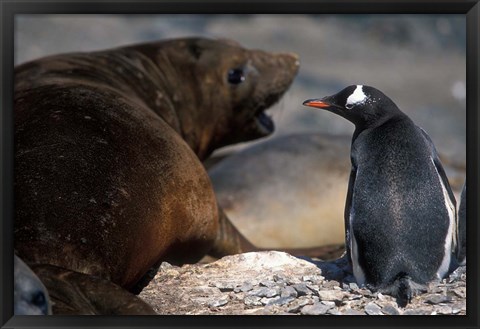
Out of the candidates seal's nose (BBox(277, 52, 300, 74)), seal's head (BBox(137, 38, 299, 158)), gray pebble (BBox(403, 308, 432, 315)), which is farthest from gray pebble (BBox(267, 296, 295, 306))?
seal's nose (BBox(277, 52, 300, 74))

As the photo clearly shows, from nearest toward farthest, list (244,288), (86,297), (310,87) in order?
(86,297) → (244,288) → (310,87)

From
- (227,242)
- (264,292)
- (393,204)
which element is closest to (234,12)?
(393,204)

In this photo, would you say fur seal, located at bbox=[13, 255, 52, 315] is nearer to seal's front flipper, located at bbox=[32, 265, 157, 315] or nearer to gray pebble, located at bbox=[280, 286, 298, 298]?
seal's front flipper, located at bbox=[32, 265, 157, 315]

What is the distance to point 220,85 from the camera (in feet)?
16.8

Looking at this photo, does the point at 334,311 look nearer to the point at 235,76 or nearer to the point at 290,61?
the point at 235,76

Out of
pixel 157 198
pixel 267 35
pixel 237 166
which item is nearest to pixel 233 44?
pixel 237 166

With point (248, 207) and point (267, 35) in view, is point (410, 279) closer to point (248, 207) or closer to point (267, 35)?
point (248, 207)

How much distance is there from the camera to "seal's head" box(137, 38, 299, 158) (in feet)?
16.3

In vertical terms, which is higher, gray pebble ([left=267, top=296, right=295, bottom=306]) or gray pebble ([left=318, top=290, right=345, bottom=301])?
gray pebble ([left=318, top=290, right=345, bottom=301])

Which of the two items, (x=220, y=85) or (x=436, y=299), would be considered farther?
(x=220, y=85)

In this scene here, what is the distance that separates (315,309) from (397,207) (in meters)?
0.42

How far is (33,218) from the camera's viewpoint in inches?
115

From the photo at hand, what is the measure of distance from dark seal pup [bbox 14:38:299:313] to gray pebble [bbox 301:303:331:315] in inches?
25.4

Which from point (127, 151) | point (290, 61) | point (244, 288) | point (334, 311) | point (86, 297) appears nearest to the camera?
point (86, 297)
